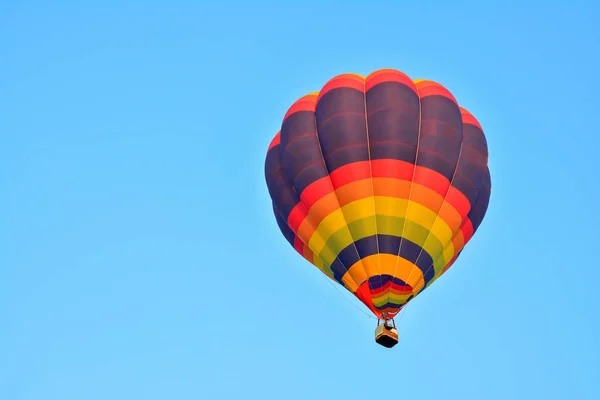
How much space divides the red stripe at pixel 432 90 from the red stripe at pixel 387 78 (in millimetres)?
160

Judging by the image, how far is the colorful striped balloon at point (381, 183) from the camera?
82.2 feet

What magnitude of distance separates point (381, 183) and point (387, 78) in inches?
102

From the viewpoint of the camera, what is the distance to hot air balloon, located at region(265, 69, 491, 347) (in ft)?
82.1

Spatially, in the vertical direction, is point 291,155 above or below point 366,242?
above

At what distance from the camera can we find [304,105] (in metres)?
26.7

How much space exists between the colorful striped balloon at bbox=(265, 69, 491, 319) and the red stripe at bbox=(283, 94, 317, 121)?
0.04m

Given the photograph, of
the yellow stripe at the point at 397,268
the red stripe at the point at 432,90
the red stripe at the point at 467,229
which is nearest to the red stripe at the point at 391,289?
the yellow stripe at the point at 397,268

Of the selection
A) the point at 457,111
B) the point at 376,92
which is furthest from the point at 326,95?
the point at 457,111

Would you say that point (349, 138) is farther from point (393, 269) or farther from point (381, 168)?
point (393, 269)

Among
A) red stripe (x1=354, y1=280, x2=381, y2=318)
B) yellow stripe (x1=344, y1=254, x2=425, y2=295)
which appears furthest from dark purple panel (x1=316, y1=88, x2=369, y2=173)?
red stripe (x1=354, y1=280, x2=381, y2=318)

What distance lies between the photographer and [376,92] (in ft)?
85.7

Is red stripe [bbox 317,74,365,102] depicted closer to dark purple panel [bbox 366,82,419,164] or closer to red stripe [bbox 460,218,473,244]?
dark purple panel [bbox 366,82,419,164]

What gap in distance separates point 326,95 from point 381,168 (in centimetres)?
223

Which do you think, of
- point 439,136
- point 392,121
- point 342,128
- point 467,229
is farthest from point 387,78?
point 467,229
